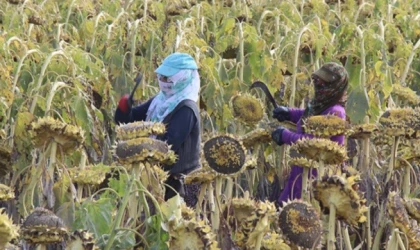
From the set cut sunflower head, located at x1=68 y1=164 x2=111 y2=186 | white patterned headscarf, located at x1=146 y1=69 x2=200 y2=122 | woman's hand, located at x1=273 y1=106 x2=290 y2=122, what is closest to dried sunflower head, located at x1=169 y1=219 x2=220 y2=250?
cut sunflower head, located at x1=68 y1=164 x2=111 y2=186

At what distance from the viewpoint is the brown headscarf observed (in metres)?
2.91

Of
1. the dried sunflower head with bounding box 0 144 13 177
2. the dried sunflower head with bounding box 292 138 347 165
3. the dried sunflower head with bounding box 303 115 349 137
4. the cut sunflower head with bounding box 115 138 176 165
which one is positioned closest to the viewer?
the cut sunflower head with bounding box 115 138 176 165

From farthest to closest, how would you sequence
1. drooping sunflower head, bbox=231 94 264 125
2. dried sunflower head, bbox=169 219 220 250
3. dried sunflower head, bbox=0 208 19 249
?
1. drooping sunflower head, bbox=231 94 264 125
2. dried sunflower head, bbox=169 219 220 250
3. dried sunflower head, bbox=0 208 19 249

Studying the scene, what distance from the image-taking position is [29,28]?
12.9 feet

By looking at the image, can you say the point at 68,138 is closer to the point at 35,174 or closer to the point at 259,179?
the point at 35,174

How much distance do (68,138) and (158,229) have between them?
0.31 m

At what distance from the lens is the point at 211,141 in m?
1.82

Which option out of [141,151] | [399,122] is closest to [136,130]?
[141,151]

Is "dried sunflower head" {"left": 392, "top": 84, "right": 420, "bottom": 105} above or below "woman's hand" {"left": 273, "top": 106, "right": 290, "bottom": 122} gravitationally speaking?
above

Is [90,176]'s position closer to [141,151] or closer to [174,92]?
[141,151]

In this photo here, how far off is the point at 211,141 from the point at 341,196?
383mm

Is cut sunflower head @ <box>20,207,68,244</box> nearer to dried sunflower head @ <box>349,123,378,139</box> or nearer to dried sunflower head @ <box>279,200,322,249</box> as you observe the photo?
dried sunflower head @ <box>279,200,322,249</box>

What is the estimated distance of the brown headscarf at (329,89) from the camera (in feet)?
9.56

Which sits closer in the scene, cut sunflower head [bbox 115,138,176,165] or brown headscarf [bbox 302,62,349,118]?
cut sunflower head [bbox 115,138,176,165]
